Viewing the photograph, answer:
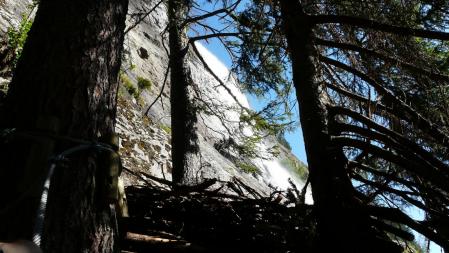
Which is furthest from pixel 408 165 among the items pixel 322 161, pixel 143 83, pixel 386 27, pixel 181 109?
pixel 143 83

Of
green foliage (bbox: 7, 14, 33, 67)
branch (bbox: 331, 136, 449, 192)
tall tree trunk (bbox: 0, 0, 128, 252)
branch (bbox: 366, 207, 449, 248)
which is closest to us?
tall tree trunk (bbox: 0, 0, 128, 252)

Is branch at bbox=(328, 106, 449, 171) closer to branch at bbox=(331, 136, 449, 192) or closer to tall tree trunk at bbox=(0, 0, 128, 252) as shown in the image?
branch at bbox=(331, 136, 449, 192)

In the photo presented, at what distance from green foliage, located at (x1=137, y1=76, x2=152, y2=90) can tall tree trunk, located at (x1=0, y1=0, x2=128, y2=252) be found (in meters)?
7.12

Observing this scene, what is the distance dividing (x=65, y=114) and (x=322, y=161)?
1.84 metres

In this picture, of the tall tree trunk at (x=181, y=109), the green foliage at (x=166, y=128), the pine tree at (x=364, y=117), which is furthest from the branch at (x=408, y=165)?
the green foliage at (x=166, y=128)

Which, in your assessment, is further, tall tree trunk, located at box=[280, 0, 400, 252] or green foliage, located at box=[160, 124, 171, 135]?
green foliage, located at box=[160, 124, 171, 135]

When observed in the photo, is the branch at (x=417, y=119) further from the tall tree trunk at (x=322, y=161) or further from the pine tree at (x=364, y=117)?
the tall tree trunk at (x=322, y=161)

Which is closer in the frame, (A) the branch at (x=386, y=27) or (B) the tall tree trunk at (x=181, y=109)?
(A) the branch at (x=386, y=27)

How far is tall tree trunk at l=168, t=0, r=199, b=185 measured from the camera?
5098 mm

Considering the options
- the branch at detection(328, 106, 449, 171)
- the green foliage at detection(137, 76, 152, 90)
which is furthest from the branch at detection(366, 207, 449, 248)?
the green foliage at detection(137, 76, 152, 90)

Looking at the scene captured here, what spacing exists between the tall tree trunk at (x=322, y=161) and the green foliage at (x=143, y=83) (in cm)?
591

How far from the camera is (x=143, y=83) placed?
9.57 m

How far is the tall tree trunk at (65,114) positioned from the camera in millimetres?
1771

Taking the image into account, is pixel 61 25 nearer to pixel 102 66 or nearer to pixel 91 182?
pixel 102 66
